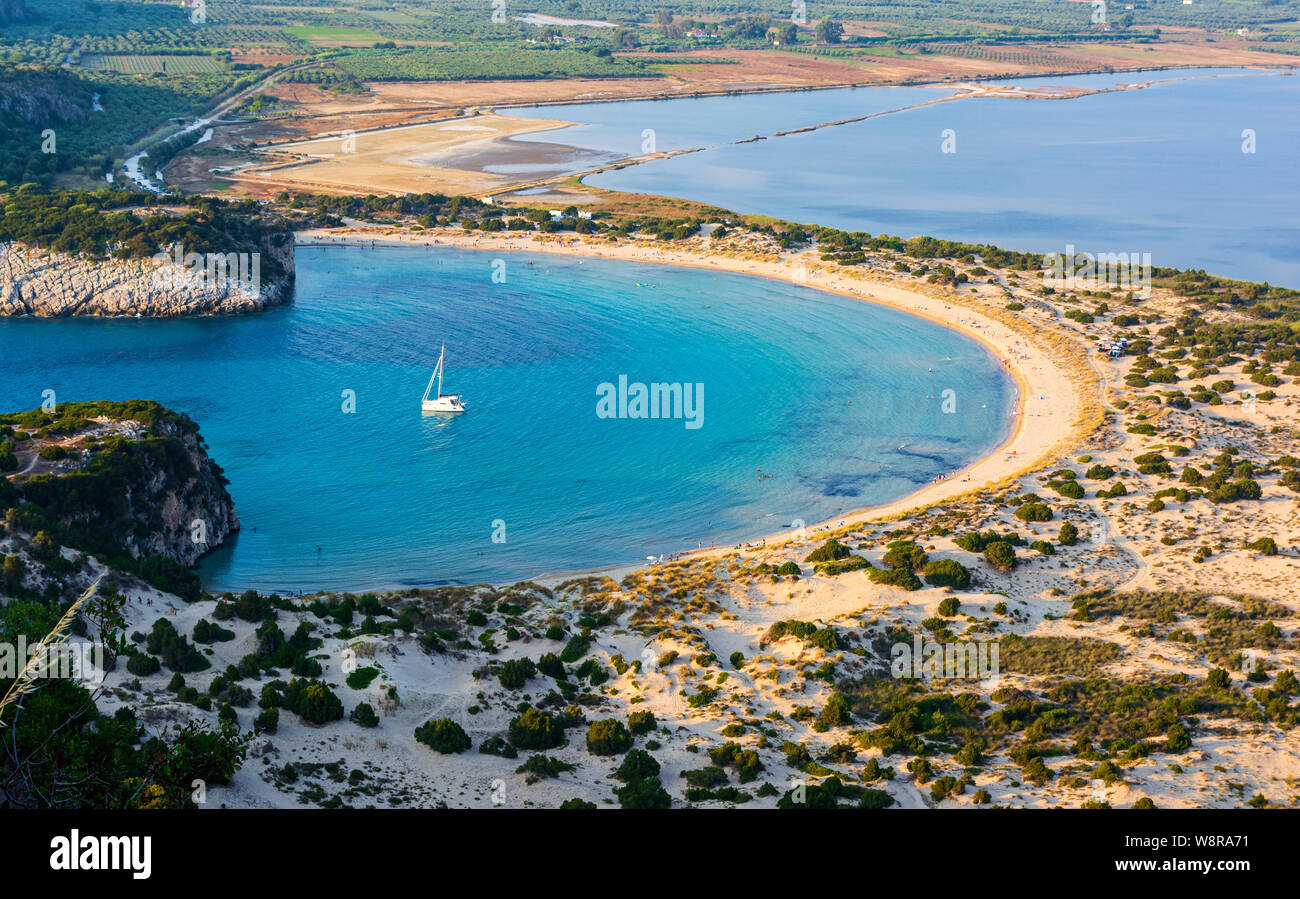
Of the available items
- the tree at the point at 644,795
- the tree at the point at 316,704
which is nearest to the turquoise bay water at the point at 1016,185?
the tree at the point at 644,795

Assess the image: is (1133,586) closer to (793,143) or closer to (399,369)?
(399,369)

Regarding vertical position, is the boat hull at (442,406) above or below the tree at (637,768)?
above

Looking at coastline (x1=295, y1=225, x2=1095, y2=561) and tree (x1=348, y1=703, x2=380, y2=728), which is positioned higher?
coastline (x1=295, y1=225, x2=1095, y2=561)

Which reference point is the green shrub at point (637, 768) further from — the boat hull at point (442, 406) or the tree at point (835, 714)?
the boat hull at point (442, 406)

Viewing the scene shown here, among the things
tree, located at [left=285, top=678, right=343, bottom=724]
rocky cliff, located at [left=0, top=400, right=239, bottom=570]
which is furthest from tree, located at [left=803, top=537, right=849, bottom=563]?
rocky cliff, located at [left=0, top=400, right=239, bottom=570]

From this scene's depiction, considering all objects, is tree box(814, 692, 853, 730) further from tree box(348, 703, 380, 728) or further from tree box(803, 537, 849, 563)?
tree box(348, 703, 380, 728)

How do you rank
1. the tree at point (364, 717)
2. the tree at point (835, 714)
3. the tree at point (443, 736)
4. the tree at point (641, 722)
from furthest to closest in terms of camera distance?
the tree at point (835, 714), the tree at point (641, 722), the tree at point (364, 717), the tree at point (443, 736)
